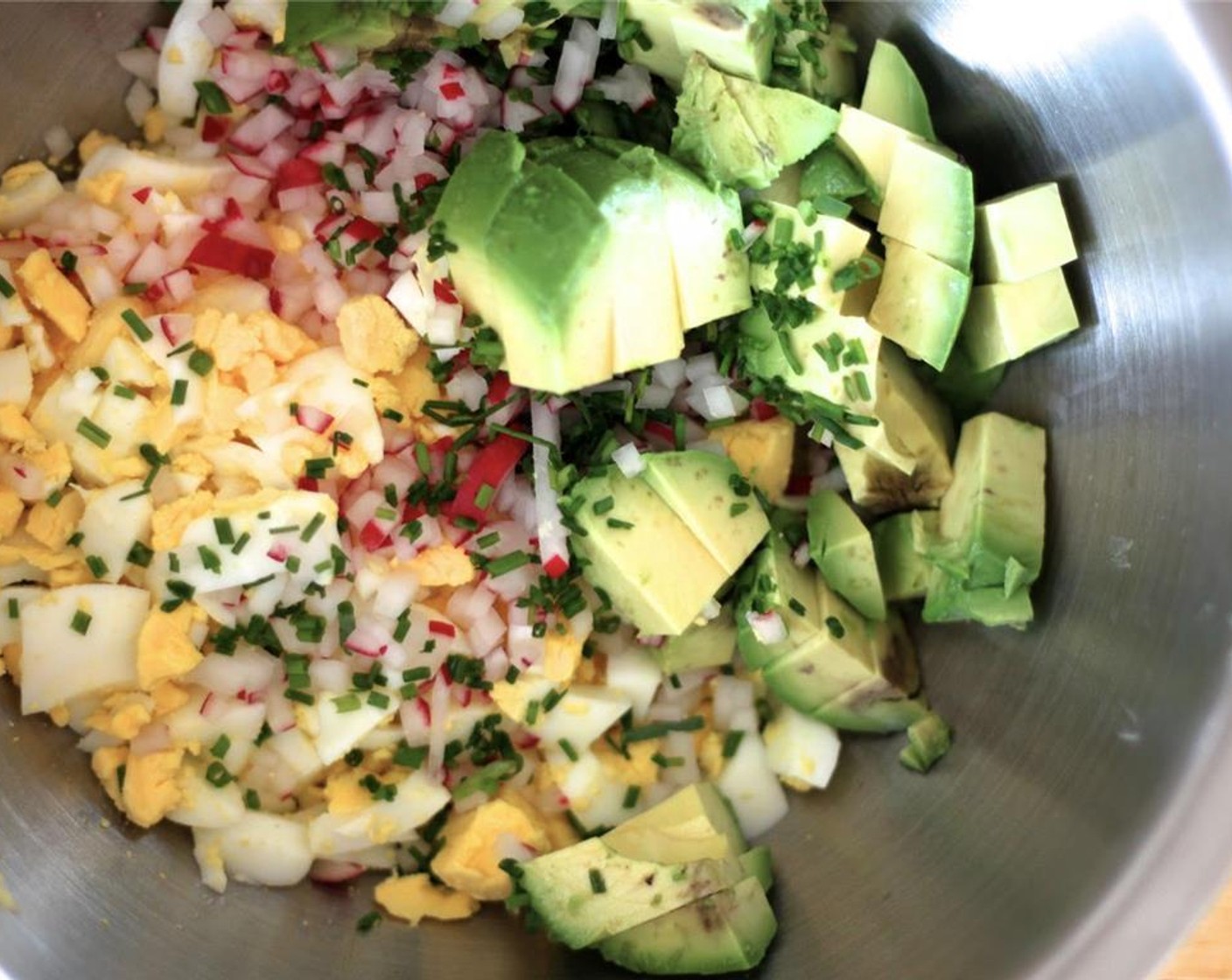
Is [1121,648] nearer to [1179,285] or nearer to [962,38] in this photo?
[1179,285]

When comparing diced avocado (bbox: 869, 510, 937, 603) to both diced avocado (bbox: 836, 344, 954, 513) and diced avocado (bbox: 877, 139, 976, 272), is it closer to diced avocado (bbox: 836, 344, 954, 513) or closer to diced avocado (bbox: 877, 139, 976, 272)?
diced avocado (bbox: 836, 344, 954, 513)

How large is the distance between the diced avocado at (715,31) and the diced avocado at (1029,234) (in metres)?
0.34

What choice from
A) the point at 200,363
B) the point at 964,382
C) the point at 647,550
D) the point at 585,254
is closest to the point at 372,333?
the point at 200,363

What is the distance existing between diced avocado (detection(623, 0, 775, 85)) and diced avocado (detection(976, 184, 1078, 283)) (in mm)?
338

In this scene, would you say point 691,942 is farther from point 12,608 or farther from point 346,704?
point 12,608

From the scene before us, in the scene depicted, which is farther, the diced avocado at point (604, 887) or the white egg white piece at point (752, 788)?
the white egg white piece at point (752, 788)

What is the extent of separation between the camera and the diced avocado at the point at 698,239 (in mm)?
1539

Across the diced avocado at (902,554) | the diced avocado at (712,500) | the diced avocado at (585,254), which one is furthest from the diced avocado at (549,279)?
the diced avocado at (902,554)

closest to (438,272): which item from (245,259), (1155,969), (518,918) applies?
(245,259)

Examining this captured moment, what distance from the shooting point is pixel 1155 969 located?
1.37 m

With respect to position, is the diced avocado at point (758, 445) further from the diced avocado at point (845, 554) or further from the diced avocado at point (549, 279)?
the diced avocado at point (549, 279)

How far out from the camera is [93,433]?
5.26 ft

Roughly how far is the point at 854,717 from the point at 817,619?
0.17 m

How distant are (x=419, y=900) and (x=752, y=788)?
472 mm
